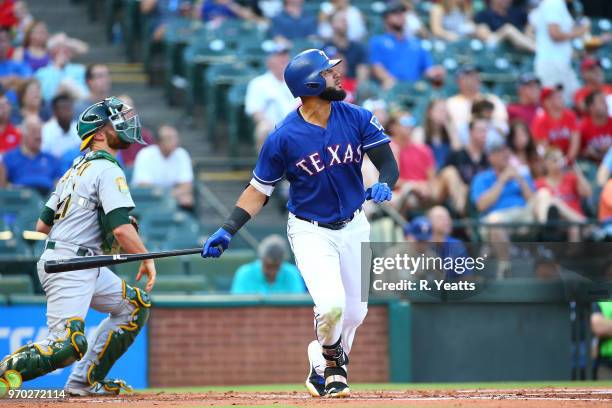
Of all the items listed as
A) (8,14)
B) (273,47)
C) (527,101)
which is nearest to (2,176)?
(8,14)

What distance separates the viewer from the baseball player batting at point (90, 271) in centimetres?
749

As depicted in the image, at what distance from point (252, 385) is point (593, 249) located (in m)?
3.29

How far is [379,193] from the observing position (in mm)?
7363

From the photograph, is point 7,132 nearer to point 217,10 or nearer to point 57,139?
point 57,139

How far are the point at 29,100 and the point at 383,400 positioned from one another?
22.2 feet

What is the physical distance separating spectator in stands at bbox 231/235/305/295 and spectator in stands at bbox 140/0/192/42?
552cm

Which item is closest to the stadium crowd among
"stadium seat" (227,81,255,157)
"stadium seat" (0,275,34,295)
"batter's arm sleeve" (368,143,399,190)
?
"stadium seat" (227,81,255,157)

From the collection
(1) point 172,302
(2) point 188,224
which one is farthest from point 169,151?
(1) point 172,302

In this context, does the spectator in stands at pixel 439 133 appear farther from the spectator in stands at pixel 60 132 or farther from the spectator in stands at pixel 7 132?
the spectator in stands at pixel 7 132

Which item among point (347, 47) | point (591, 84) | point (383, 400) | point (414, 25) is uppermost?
point (414, 25)

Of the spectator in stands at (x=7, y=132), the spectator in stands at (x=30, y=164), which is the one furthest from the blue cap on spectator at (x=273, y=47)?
the spectator in stands at (x=7, y=132)

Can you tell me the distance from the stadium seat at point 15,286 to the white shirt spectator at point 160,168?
88.8 inches

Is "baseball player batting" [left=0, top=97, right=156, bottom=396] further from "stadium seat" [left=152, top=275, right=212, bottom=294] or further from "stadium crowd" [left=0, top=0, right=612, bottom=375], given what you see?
"stadium crowd" [left=0, top=0, right=612, bottom=375]

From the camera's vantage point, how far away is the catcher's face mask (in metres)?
7.87
